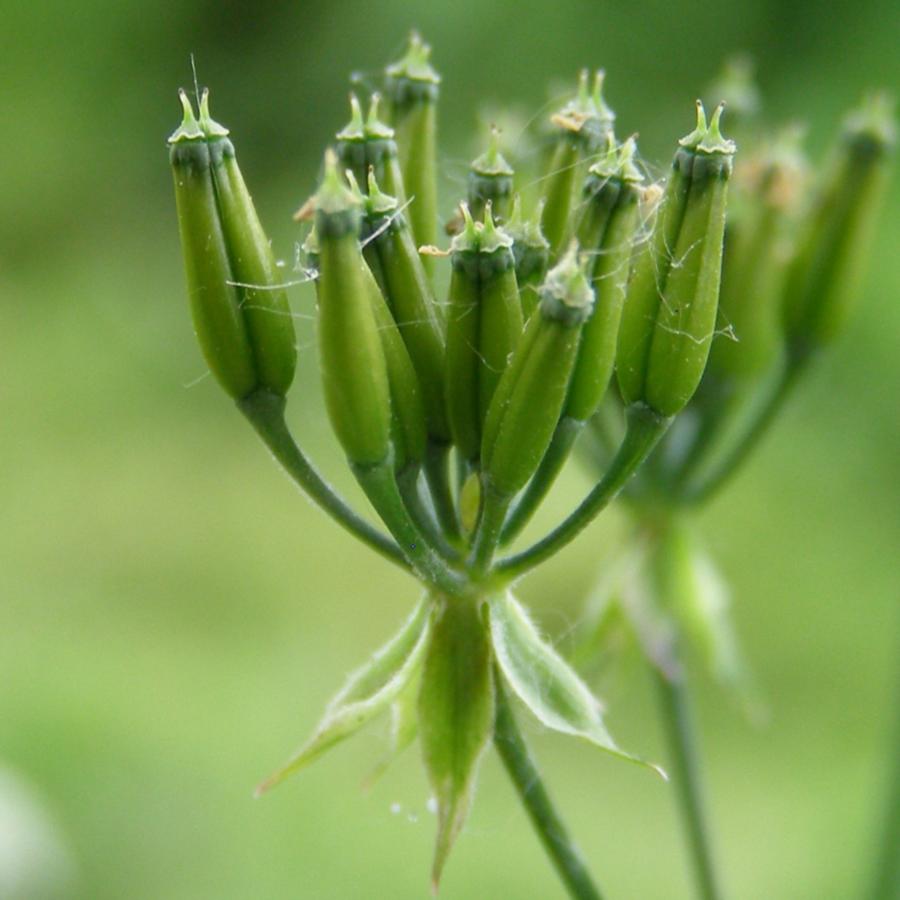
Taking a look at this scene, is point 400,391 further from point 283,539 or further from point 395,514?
point 283,539

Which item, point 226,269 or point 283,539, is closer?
point 226,269

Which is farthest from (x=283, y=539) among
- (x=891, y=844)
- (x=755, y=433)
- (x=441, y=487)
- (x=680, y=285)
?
(x=680, y=285)

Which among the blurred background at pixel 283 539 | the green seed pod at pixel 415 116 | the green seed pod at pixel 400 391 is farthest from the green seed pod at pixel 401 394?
the blurred background at pixel 283 539

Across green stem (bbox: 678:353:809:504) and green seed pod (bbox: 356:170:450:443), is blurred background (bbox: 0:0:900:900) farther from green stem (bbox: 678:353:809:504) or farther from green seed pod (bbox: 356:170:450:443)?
green seed pod (bbox: 356:170:450:443)

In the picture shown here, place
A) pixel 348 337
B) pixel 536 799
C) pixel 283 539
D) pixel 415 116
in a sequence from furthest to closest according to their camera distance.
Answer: pixel 283 539 < pixel 415 116 < pixel 536 799 < pixel 348 337

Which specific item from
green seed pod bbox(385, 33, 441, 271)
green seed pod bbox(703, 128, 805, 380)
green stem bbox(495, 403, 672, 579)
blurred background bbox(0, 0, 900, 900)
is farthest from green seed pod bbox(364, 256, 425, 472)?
blurred background bbox(0, 0, 900, 900)

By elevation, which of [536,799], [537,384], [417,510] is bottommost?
[536,799]
